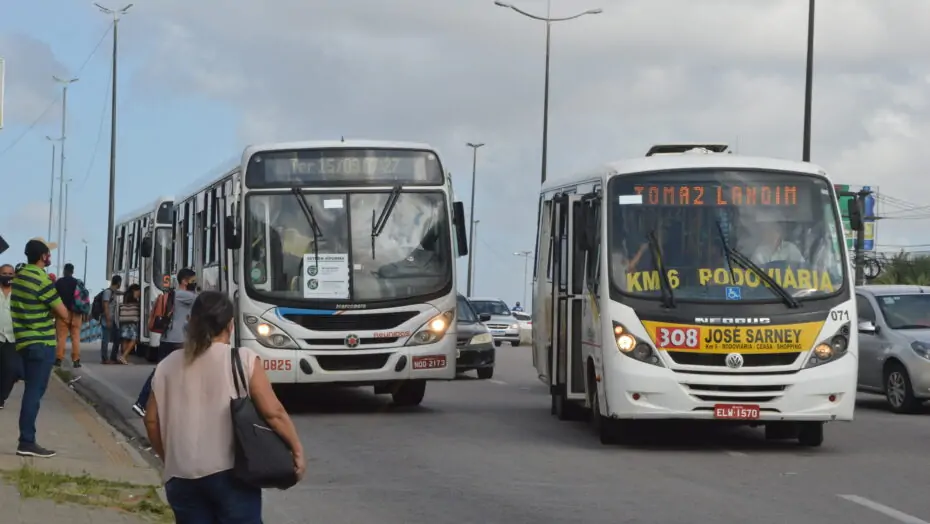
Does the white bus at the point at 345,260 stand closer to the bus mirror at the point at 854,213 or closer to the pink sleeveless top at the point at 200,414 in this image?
the bus mirror at the point at 854,213

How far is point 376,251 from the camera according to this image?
19.3 meters

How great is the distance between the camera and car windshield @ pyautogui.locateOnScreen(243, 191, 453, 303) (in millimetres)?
19094

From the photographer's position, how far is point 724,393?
49.4 ft

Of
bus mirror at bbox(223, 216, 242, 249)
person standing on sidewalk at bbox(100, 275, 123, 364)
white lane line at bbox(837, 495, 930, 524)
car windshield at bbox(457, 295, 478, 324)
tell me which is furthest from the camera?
person standing on sidewalk at bbox(100, 275, 123, 364)

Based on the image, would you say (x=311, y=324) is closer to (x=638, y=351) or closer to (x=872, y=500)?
(x=638, y=351)

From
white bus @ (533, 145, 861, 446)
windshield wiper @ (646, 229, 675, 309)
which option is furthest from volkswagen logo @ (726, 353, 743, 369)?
windshield wiper @ (646, 229, 675, 309)

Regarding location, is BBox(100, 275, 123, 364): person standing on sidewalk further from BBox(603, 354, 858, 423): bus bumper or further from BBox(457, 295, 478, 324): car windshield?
BBox(603, 354, 858, 423): bus bumper

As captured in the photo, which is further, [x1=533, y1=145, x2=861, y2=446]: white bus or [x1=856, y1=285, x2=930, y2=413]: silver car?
[x1=856, y1=285, x2=930, y2=413]: silver car

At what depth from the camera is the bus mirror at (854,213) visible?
1596cm

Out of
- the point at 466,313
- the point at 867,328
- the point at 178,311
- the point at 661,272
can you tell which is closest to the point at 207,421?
the point at 661,272

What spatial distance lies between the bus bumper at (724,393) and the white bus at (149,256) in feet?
54.8

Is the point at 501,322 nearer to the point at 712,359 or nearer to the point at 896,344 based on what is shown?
the point at 896,344

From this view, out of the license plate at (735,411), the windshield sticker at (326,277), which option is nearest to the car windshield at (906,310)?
the license plate at (735,411)

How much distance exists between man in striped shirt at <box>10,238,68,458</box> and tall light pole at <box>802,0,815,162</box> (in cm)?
2006
